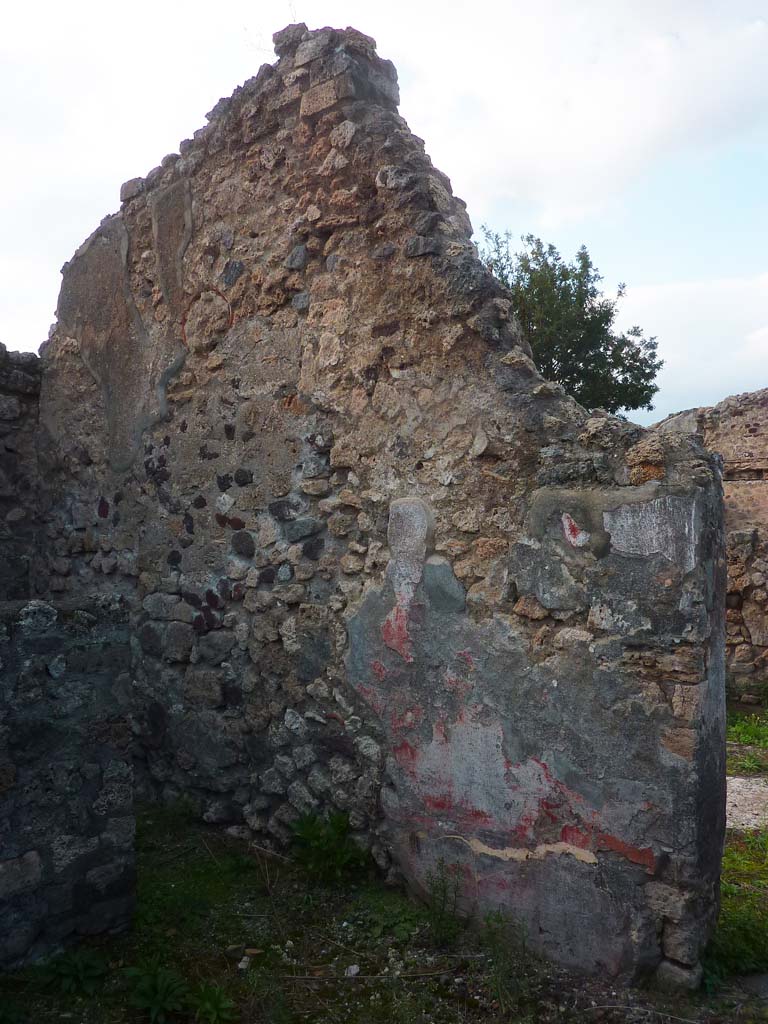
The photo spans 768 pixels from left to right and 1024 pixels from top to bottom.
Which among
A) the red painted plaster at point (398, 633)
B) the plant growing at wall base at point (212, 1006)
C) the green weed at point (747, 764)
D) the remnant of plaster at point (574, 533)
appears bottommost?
the plant growing at wall base at point (212, 1006)

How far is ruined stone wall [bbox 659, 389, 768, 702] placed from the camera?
6.99 m

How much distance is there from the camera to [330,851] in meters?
3.13

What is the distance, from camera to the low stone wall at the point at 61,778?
8.39ft

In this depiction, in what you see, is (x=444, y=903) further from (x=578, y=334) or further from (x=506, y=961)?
(x=578, y=334)

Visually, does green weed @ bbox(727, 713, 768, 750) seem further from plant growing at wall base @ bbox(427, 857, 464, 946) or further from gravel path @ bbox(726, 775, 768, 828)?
plant growing at wall base @ bbox(427, 857, 464, 946)

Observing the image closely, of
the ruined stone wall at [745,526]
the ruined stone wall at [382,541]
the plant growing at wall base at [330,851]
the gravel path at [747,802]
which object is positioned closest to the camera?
the ruined stone wall at [382,541]

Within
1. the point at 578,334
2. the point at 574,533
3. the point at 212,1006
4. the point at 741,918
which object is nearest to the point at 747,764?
the point at 741,918

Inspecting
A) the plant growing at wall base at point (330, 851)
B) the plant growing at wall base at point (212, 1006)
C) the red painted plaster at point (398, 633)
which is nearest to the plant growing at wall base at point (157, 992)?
the plant growing at wall base at point (212, 1006)

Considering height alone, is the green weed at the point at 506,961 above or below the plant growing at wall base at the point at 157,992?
above

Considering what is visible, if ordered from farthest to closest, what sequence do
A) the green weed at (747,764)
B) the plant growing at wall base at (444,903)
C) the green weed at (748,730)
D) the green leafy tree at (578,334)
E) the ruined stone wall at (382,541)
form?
1. the green leafy tree at (578,334)
2. the green weed at (748,730)
3. the green weed at (747,764)
4. the plant growing at wall base at (444,903)
5. the ruined stone wall at (382,541)

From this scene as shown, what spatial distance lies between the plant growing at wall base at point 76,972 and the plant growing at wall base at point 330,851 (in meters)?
0.80

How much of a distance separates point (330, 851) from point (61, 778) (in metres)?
1.02

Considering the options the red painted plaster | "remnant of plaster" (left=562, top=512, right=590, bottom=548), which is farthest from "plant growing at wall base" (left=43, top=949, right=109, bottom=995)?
"remnant of plaster" (left=562, top=512, right=590, bottom=548)

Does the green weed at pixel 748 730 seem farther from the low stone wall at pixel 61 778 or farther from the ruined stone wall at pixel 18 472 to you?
the ruined stone wall at pixel 18 472
